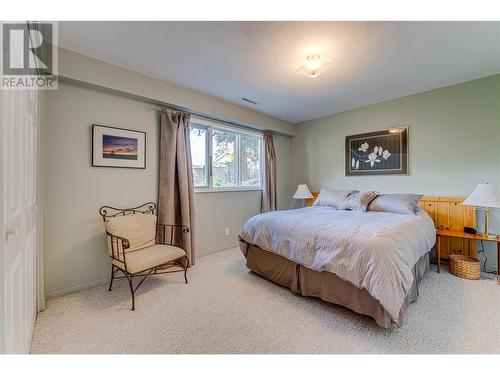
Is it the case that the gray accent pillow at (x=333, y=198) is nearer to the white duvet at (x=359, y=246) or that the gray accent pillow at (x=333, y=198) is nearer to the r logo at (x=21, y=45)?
the white duvet at (x=359, y=246)

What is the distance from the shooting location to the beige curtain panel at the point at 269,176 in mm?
4297

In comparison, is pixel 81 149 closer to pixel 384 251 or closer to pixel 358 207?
pixel 384 251

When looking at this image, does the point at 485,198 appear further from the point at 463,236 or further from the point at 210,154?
the point at 210,154

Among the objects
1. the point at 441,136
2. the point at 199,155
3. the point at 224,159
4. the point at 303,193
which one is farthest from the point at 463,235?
the point at 199,155

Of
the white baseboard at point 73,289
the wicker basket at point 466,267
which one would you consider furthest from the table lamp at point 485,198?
the white baseboard at point 73,289

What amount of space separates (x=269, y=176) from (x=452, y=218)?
9.21 feet

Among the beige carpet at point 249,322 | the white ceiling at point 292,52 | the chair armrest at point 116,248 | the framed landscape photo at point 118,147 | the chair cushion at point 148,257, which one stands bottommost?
the beige carpet at point 249,322

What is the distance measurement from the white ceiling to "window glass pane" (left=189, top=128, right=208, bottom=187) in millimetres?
686

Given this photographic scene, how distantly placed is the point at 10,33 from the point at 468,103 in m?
4.44

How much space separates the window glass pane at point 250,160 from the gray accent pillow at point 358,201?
168cm

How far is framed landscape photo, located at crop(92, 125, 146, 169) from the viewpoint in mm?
2416

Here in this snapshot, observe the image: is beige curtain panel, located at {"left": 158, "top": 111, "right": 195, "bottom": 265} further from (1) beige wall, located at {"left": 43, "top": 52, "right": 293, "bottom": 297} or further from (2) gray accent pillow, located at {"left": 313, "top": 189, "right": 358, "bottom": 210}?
(2) gray accent pillow, located at {"left": 313, "top": 189, "right": 358, "bottom": 210}

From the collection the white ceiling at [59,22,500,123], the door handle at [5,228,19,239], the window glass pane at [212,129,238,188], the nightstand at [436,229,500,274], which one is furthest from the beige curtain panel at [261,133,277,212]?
the door handle at [5,228,19,239]

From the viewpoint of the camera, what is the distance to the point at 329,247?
195 centimetres
